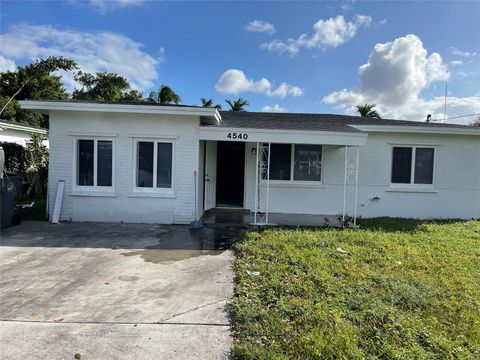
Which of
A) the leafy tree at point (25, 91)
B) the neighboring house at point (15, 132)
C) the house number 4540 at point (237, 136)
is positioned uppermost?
the leafy tree at point (25, 91)

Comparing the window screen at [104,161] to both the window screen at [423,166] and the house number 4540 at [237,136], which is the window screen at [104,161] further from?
the window screen at [423,166]

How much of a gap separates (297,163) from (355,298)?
711 centimetres

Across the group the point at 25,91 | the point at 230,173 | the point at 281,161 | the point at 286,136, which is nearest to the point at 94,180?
the point at 230,173

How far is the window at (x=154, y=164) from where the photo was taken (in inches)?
372

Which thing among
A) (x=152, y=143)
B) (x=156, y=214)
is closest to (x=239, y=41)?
(x=152, y=143)

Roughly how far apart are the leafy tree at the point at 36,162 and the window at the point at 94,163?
5.44m

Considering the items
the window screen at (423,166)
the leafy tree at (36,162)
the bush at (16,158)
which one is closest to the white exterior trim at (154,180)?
the leafy tree at (36,162)

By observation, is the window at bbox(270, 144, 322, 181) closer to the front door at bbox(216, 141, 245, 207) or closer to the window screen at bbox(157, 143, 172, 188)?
the front door at bbox(216, 141, 245, 207)

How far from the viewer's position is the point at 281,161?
36.8ft

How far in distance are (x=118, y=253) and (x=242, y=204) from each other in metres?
5.72

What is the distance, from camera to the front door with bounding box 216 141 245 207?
11820 millimetres

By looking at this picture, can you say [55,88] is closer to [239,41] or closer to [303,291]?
[239,41]

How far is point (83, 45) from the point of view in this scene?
67.1 feet

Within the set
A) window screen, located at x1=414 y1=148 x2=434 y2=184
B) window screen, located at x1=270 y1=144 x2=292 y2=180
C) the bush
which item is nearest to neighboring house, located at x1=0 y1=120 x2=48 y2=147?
the bush
